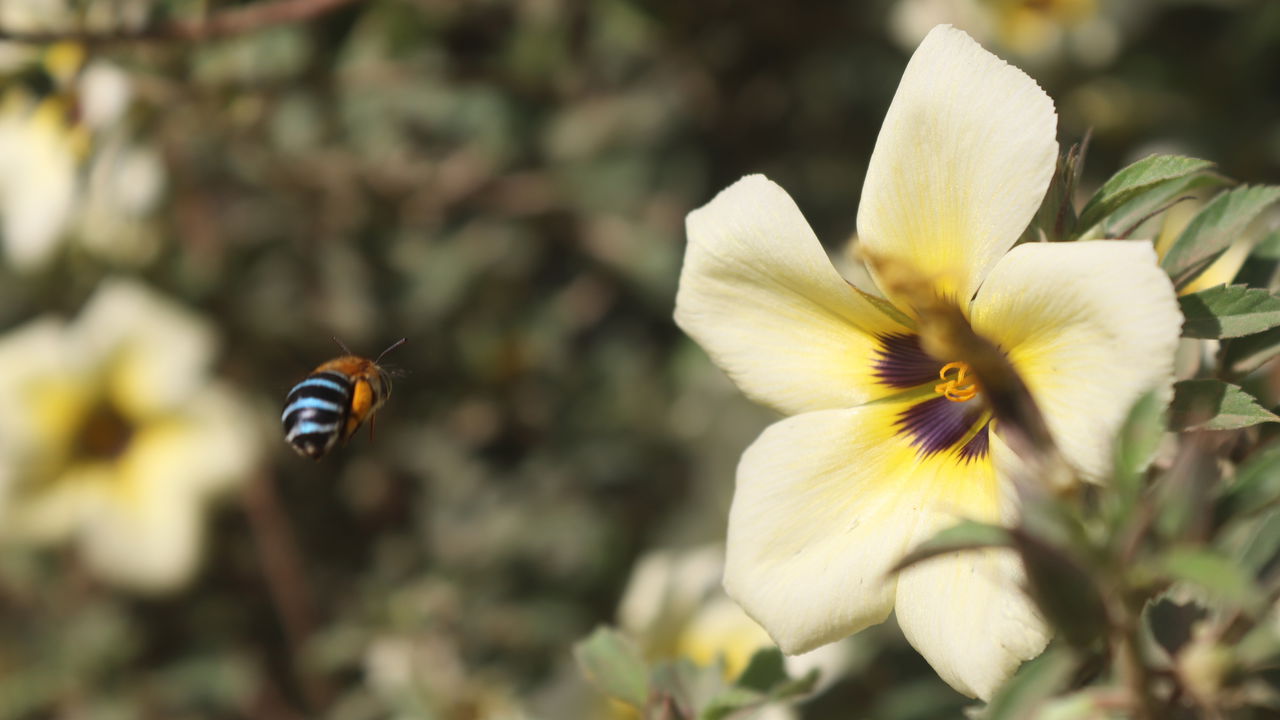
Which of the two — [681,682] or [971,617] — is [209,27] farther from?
[971,617]

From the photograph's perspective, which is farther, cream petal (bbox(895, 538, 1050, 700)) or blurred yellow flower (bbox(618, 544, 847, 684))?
blurred yellow flower (bbox(618, 544, 847, 684))

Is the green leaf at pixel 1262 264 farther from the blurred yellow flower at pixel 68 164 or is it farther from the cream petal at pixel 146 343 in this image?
the cream petal at pixel 146 343

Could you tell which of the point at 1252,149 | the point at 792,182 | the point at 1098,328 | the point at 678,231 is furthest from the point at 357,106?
the point at 1098,328

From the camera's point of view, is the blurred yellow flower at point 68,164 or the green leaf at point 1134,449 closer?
the green leaf at point 1134,449

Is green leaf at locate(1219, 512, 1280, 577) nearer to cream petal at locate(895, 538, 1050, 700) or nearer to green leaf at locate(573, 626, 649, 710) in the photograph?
cream petal at locate(895, 538, 1050, 700)

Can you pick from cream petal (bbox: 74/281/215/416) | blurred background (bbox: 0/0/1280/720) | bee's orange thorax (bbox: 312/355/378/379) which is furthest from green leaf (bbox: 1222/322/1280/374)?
cream petal (bbox: 74/281/215/416)

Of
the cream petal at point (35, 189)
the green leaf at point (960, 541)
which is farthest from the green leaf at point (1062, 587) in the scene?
the cream petal at point (35, 189)

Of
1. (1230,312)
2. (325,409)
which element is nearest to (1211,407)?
(1230,312)
